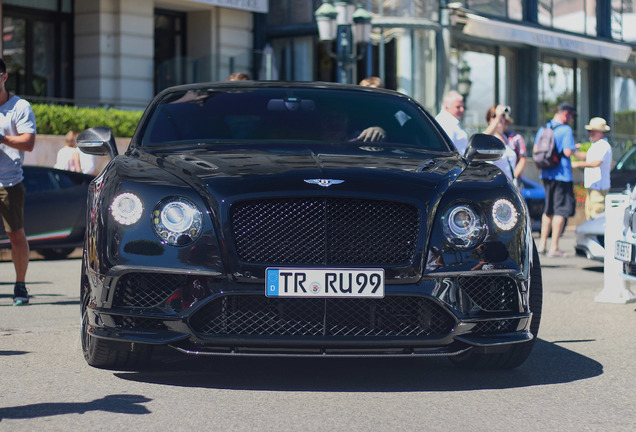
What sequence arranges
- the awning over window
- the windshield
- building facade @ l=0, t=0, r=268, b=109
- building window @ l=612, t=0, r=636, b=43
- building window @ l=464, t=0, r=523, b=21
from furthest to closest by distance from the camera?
building window @ l=612, t=0, r=636, b=43
building window @ l=464, t=0, r=523, b=21
the awning over window
building facade @ l=0, t=0, r=268, b=109
the windshield

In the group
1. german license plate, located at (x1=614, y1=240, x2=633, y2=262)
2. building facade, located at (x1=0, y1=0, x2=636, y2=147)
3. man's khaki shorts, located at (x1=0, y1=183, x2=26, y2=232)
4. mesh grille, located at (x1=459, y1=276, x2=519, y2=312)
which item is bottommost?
mesh grille, located at (x1=459, y1=276, x2=519, y2=312)

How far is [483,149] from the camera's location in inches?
256

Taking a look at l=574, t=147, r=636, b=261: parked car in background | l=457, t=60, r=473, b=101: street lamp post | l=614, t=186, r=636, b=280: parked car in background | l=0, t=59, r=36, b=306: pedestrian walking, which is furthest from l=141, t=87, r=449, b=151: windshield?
l=457, t=60, r=473, b=101: street lamp post

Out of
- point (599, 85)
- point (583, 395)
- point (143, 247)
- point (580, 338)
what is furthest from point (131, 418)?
point (599, 85)

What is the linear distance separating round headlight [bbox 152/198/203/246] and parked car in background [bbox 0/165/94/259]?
8.25 m

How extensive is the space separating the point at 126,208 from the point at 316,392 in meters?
1.18

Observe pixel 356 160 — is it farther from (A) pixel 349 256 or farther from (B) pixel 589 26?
(B) pixel 589 26

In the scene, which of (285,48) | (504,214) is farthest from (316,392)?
(285,48)

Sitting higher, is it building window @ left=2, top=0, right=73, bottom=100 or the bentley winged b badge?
building window @ left=2, top=0, right=73, bottom=100

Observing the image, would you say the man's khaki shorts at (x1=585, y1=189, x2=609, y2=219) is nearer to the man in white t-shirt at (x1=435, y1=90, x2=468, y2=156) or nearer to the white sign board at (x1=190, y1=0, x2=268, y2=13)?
the man in white t-shirt at (x1=435, y1=90, x2=468, y2=156)

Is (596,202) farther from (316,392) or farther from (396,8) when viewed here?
(396,8)

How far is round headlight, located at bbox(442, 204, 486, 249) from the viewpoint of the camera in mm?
5293

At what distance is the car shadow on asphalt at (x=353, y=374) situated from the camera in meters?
5.45

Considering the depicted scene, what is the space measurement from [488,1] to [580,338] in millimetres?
25007
